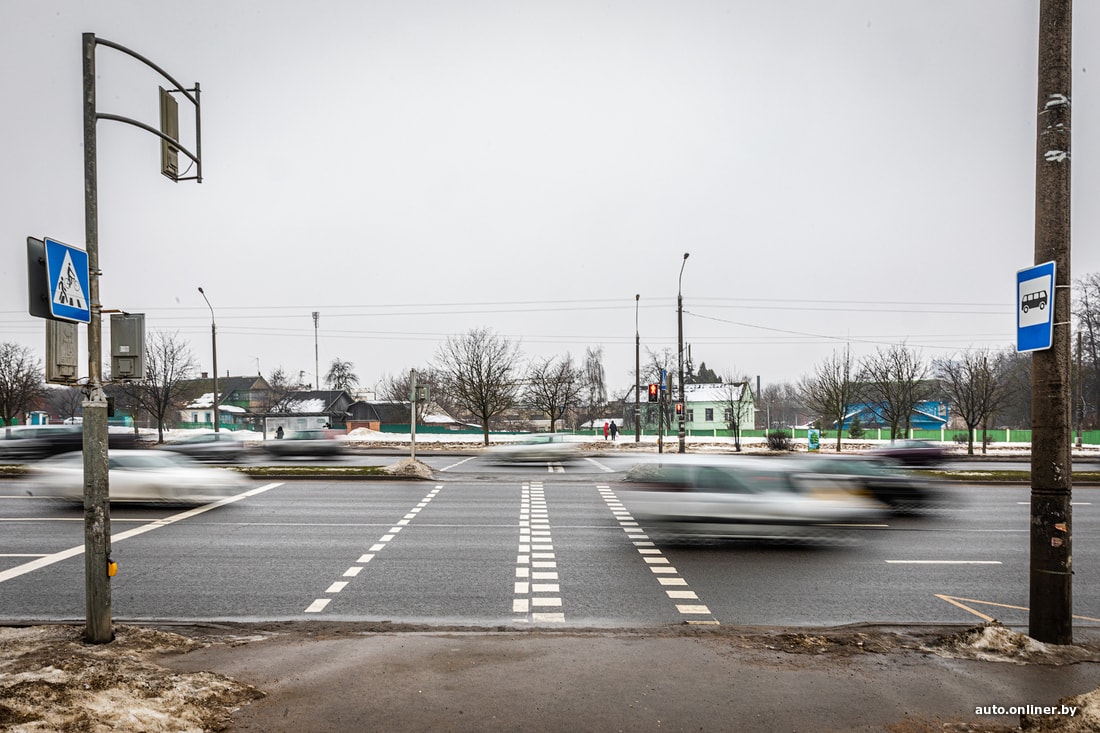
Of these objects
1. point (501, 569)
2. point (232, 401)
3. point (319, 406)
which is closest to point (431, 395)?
point (319, 406)

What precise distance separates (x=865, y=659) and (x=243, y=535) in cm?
1037

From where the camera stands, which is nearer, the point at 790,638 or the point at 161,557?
the point at 790,638

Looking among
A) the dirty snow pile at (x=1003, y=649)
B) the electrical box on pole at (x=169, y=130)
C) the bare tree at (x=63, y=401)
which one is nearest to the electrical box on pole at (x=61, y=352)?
the electrical box on pole at (x=169, y=130)

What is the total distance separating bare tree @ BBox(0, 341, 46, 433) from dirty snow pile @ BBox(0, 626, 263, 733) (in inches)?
2258

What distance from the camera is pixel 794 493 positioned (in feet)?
38.9

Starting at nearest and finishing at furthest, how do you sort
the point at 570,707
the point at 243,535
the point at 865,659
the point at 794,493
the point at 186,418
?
the point at 570,707
the point at 865,659
the point at 794,493
the point at 243,535
the point at 186,418

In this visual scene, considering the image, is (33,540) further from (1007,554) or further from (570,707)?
(1007,554)

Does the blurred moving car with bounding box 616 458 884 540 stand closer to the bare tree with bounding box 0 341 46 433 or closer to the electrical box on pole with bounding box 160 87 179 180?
the electrical box on pole with bounding box 160 87 179 180

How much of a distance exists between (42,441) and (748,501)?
104 ft

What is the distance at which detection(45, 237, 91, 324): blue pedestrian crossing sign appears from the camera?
562cm

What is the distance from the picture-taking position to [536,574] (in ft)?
31.9

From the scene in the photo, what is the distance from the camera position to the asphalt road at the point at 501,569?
26.2ft

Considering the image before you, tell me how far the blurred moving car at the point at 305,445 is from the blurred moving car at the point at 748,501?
2421 centimetres

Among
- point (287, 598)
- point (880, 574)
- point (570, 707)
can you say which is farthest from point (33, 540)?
point (880, 574)
